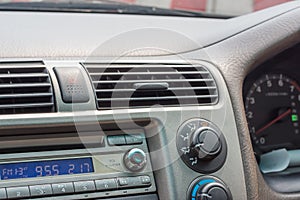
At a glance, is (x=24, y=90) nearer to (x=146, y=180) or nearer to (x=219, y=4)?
(x=146, y=180)

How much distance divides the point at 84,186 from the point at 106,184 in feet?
0.20

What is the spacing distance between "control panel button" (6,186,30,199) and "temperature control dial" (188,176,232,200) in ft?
1.44

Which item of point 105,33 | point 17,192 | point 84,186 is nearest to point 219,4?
point 105,33

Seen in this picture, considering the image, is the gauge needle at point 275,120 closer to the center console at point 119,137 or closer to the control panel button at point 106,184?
the center console at point 119,137

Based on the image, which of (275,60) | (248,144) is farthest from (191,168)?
(275,60)

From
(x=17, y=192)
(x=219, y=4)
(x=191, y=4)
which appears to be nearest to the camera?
(x=17, y=192)

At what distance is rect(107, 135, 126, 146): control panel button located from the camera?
1534 mm

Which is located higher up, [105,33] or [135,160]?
[105,33]

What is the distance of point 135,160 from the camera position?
1.52 m

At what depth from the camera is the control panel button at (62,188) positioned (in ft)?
4.66

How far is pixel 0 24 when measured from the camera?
171 centimetres

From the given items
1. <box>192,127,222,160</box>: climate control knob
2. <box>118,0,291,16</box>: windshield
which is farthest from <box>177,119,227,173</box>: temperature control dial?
<box>118,0,291,16</box>: windshield

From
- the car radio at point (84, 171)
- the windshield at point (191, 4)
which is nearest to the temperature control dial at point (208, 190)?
the car radio at point (84, 171)

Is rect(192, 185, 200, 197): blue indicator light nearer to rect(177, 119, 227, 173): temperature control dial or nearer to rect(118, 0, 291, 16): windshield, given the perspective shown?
rect(177, 119, 227, 173): temperature control dial
